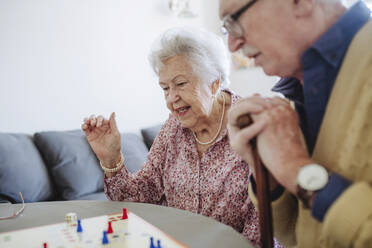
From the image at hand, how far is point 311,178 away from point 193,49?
0.96 meters

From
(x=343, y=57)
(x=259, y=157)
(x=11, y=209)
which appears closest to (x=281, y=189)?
(x=259, y=157)

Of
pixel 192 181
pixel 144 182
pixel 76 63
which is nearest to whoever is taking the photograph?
pixel 192 181

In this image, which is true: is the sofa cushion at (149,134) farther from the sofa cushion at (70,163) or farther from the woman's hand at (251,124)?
the woman's hand at (251,124)

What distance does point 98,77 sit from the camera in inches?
120

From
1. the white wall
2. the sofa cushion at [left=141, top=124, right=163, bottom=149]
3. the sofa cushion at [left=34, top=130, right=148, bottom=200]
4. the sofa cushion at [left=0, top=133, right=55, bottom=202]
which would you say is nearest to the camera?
the sofa cushion at [left=0, top=133, right=55, bottom=202]

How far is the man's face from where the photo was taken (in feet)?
2.45

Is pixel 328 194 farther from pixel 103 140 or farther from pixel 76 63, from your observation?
pixel 76 63

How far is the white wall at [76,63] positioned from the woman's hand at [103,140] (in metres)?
1.41

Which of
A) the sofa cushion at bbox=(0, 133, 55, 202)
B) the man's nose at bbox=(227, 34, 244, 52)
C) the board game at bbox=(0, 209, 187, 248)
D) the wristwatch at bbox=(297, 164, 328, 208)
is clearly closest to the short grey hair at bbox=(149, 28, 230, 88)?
the man's nose at bbox=(227, 34, 244, 52)

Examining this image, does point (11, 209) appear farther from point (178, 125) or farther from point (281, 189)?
point (281, 189)

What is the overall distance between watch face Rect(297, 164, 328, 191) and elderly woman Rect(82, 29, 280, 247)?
648 millimetres

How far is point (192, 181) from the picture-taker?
1.38 m

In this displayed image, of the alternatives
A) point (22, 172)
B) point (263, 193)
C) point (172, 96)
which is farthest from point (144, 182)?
point (22, 172)

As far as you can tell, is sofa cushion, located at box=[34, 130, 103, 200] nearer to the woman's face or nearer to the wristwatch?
the woman's face
